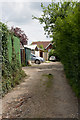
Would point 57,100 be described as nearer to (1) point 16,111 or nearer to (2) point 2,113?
(1) point 16,111

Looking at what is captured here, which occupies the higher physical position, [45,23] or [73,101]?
[45,23]

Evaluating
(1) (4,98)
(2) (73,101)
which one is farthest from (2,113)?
(2) (73,101)

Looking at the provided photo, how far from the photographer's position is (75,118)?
12.1 feet

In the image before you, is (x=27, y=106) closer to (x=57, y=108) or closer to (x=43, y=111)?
(x=43, y=111)

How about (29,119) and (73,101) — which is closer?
(29,119)

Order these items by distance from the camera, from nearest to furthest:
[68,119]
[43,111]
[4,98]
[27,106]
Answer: [68,119] < [43,111] < [27,106] < [4,98]

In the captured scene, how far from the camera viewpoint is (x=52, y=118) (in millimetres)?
3703

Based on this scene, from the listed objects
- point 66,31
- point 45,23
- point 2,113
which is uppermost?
point 45,23

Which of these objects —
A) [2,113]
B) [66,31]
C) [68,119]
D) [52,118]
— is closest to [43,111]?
[52,118]

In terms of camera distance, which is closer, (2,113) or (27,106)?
(2,113)

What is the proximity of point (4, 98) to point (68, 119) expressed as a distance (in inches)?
112

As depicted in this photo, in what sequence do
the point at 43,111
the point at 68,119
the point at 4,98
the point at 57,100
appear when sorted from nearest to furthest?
the point at 68,119
the point at 43,111
the point at 57,100
the point at 4,98

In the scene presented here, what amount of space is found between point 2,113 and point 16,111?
0.44 metres

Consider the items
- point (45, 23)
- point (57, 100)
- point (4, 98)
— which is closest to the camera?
point (57, 100)
